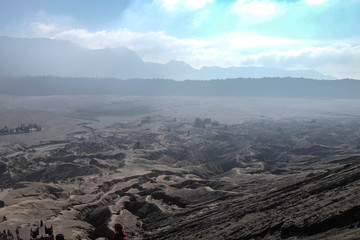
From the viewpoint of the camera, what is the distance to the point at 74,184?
43625 millimetres

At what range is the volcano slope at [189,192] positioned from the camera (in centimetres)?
1678

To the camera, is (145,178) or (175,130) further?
A: (175,130)

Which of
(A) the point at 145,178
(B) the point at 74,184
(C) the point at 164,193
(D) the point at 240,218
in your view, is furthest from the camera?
(A) the point at 145,178

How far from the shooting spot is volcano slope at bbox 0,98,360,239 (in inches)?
661

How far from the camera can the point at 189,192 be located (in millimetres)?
34281

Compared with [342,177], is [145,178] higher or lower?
lower

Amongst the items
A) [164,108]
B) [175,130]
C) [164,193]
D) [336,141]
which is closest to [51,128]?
[175,130]

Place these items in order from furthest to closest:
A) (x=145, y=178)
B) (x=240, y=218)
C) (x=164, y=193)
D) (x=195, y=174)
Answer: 1. (x=195, y=174)
2. (x=145, y=178)
3. (x=164, y=193)
4. (x=240, y=218)

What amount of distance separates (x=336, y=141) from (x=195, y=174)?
43462 millimetres

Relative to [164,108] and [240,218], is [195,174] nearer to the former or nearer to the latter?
[240,218]

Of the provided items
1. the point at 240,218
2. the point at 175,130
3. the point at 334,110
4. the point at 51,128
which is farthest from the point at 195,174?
the point at 334,110

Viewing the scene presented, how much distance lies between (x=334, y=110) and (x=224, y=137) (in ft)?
357

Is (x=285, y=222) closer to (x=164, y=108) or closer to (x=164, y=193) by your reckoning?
(x=164, y=193)

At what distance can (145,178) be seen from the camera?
46594mm
